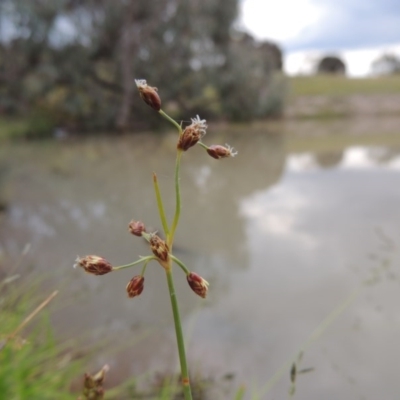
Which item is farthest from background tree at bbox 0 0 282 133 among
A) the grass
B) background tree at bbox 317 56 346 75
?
background tree at bbox 317 56 346 75

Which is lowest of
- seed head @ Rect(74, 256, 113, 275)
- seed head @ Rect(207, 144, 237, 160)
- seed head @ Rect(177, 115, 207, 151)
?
seed head @ Rect(74, 256, 113, 275)

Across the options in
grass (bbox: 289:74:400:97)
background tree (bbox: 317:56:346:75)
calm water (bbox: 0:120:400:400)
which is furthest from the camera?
background tree (bbox: 317:56:346:75)

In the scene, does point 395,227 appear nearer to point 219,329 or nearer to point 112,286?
point 219,329

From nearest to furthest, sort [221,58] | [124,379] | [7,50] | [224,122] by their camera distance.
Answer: [124,379], [7,50], [221,58], [224,122]

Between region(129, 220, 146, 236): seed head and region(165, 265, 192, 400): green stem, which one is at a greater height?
region(129, 220, 146, 236): seed head

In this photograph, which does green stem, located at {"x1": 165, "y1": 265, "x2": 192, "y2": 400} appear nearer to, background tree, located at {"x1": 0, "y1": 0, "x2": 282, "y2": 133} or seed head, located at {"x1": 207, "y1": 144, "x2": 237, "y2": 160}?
seed head, located at {"x1": 207, "y1": 144, "x2": 237, "y2": 160}

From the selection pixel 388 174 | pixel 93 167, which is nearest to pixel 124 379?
pixel 388 174

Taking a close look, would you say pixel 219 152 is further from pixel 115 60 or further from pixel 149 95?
pixel 115 60
